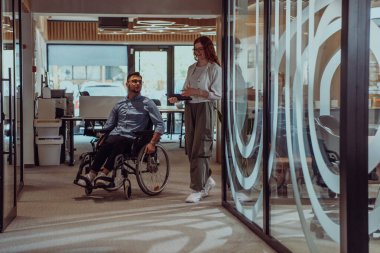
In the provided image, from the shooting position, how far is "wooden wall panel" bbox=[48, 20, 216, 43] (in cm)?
1352

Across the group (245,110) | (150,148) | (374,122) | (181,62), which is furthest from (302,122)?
(181,62)

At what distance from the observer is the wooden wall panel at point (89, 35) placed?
13516 millimetres

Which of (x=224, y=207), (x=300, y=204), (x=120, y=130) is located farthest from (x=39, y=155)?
(x=300, y=204)

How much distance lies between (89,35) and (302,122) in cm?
1086

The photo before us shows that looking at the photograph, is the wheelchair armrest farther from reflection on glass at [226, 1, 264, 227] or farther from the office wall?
the office wall

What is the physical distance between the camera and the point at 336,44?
2.86 meters

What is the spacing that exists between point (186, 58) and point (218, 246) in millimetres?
10523

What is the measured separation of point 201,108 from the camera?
18.1 ft

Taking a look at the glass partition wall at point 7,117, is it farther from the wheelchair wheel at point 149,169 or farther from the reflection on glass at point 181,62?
the reflection on glass at point 181,62

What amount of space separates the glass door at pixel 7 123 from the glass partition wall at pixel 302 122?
5.90ft

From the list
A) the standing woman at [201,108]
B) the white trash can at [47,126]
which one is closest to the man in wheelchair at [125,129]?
the standing woman at [201,108]

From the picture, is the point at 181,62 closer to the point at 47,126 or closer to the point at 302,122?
the point at 47,126

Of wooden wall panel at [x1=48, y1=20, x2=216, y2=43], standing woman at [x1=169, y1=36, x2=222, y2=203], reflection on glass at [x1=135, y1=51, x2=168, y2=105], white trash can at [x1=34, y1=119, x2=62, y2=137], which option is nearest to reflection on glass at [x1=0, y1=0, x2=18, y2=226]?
→ standing woman at [x1=169, y1=36, x2=222, y2=203]

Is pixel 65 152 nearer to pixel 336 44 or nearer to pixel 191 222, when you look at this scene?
pixel 191 222
